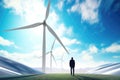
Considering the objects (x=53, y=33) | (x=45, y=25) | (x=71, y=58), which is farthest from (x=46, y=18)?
(x=71, y=58)

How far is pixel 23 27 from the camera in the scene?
58.1m

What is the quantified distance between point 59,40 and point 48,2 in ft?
36.4

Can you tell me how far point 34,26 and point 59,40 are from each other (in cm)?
944

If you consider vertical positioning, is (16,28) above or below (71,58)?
above

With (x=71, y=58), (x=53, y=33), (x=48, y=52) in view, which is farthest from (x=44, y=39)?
(x=48, y=52)

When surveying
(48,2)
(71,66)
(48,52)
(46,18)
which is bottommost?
(71,66)

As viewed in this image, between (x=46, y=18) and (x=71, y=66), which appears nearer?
(x=71, y=66)

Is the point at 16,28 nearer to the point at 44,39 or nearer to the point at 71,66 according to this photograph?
the point at 44,39

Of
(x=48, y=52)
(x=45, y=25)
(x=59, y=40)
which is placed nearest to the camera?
(x=59, y=40)

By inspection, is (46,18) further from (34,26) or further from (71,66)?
(71,66)

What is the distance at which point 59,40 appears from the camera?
55.4 meters

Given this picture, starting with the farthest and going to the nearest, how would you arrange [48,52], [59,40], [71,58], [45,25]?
1. [48,52]
2. [45,25]
3. [59,40]
4. [71,58]

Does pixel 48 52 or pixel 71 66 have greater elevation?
pixel 48 52

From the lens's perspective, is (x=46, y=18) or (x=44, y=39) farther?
(x=46, y=18)
